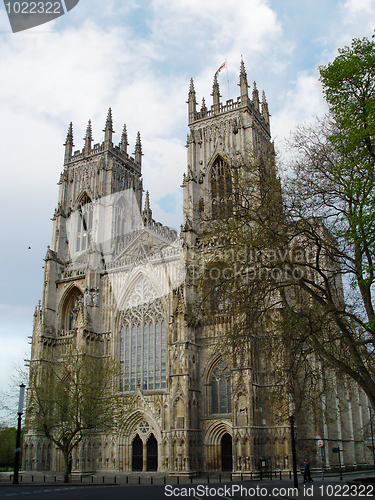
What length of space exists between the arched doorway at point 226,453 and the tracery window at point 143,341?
5.78m

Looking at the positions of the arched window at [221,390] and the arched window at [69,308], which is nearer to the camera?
the arched window at [221,390]

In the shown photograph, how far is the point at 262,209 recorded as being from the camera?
650 inches

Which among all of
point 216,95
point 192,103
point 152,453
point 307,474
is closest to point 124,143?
point 192,103

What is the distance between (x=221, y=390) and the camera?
31.7m

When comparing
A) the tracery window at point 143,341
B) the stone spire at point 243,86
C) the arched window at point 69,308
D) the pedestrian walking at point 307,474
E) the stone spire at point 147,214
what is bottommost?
the pedestrian walking at point 307,474

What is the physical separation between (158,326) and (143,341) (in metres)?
1.59

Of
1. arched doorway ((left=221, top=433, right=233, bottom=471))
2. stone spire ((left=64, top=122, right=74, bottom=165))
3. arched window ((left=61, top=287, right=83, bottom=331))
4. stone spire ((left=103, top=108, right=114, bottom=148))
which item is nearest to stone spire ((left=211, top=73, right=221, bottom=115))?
stone spire ((left=103, top=108, right=114, bottom=148))

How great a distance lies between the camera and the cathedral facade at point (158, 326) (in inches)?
1131

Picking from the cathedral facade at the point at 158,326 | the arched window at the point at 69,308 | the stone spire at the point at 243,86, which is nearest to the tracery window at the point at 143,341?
the cathedral facade at the point at 158,326

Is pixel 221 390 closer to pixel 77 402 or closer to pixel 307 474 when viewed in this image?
pixel 77 402

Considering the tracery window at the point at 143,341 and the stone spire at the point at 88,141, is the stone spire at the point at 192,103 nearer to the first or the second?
the stone spire at the point at 88,141

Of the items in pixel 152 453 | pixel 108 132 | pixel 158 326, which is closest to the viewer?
pixel 152 453

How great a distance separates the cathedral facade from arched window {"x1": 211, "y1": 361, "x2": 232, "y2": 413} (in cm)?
7

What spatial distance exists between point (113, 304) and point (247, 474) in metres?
16.8
